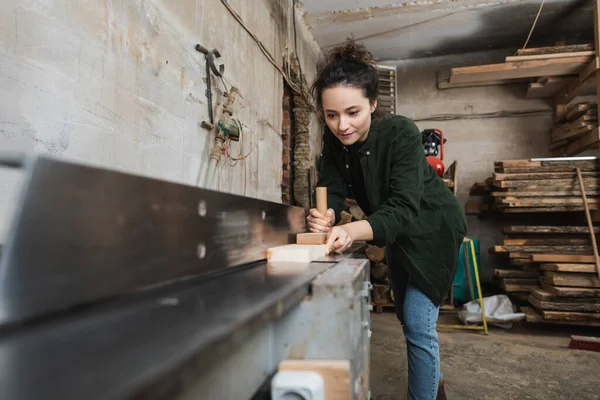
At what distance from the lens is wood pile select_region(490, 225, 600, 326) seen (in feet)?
11.5

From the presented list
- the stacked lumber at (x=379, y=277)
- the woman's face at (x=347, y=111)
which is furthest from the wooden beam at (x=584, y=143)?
the woman's face at (x=347, y=111)

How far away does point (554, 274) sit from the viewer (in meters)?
3.65

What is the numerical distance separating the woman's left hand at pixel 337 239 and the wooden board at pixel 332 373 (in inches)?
24.0

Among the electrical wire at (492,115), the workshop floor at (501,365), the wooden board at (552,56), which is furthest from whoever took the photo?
the electrical wire at (492,115)

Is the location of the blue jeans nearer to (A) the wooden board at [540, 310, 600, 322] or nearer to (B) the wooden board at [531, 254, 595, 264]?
(A) the wooden board at [540, 310, 600, 322]

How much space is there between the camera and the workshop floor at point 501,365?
7.95ft

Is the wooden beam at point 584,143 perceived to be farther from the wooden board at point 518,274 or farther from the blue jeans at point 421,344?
the blue jeans at point 421,344

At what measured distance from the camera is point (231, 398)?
2.27ft

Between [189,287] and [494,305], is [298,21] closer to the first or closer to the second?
[494,305]

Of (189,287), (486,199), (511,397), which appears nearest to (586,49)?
(486,199)

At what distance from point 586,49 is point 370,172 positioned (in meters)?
3.96

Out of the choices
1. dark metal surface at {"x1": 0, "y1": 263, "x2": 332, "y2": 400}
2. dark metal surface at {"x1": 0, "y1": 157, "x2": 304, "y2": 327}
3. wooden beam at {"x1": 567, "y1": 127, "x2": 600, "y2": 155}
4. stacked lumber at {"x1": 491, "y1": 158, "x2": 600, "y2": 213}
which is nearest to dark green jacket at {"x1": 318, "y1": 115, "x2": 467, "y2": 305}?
dark metal surface at {"x1": 0, "y1": 157, "x2": 304, "y2": 327}

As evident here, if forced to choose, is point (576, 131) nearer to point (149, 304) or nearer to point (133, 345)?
point (149, 304)

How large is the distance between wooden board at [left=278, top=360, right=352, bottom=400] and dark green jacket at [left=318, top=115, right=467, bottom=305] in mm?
845
